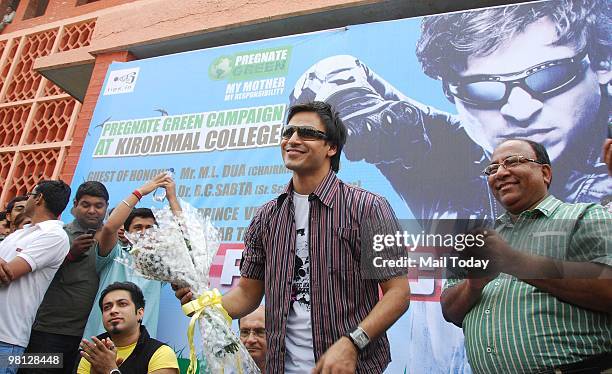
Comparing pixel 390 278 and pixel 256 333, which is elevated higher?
pixel 390 278

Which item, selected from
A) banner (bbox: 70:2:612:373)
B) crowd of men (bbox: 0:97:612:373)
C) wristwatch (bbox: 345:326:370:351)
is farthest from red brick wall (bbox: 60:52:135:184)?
wristwatch (bbox: 345:326:370:351)

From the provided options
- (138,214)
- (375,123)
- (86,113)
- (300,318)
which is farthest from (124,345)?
(86,113)

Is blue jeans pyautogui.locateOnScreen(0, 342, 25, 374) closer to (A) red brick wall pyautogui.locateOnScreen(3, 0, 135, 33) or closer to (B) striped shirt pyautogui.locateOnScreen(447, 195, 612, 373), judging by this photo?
(B) striped shirt pyautogui.locateOnScreen(447, 195, 612, 373)

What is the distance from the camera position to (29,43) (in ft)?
25.0

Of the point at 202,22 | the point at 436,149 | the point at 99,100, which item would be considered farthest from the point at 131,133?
the point at 436,149

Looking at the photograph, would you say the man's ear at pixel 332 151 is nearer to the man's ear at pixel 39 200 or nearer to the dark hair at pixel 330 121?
the dark hair at pixel 330 121

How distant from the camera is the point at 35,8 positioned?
31.0 feet

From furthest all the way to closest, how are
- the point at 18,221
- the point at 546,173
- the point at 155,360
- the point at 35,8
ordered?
the point at 35,8 → the point at 18,221 → the point at 155,360 → the point at 546,173

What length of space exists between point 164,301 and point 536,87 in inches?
106

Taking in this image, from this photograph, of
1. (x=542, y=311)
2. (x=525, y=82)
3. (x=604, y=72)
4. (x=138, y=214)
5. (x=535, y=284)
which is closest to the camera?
(x=535, y=284)

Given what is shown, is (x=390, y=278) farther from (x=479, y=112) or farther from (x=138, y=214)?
(x=138, y=214)

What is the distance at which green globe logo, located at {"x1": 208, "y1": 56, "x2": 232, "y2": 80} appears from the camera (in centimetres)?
416

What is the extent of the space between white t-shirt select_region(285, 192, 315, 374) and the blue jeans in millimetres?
1703

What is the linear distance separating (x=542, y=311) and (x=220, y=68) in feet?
10.8
